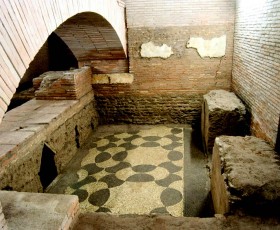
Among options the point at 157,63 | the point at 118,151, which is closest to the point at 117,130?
the point at 118,151

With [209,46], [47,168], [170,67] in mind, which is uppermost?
[209,46]

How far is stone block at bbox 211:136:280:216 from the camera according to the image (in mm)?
2617

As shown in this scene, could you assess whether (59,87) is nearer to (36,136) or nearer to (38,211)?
(36,136)

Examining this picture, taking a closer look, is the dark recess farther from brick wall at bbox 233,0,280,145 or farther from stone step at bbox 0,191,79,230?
brick wall at bbox 233,0,280,145

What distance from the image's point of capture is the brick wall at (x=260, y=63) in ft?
12.7

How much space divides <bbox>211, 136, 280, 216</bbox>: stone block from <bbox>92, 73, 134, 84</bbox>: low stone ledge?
4.07 metres

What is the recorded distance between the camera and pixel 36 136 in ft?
14.1

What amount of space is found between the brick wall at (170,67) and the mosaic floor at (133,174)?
2.72ft

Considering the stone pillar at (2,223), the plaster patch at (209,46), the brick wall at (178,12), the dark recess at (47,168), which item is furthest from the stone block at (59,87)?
the stone pillar at (2,223)

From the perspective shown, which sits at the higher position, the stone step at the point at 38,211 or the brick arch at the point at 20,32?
the brick arch at the point at 20,32

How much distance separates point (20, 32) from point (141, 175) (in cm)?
338

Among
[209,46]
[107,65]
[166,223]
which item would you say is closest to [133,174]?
[166,223]

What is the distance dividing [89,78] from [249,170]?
17.0 feet

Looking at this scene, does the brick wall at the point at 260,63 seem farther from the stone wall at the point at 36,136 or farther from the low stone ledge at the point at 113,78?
the stone wall at the point at 36,136
